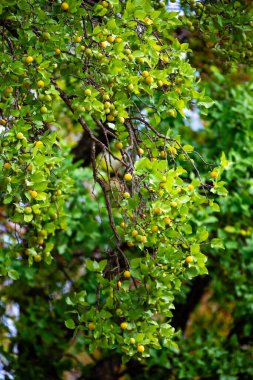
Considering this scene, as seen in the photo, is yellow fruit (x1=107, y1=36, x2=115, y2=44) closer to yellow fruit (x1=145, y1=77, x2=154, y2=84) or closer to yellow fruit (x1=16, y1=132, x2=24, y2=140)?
yellow fruit (x1=145, y1=77, x2=154, y2=84)

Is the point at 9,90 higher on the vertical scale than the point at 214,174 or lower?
higher

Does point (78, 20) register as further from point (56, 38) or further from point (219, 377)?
point (219, 377)

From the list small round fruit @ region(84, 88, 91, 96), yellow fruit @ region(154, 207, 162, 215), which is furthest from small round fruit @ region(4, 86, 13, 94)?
yellow fruit @ region(154, 207, 162, 215)

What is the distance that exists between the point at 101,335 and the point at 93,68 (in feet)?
3.65

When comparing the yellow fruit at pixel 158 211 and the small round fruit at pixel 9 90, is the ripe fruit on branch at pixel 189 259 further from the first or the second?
the small round fruit at pixel 9 90

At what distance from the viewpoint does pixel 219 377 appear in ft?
17.7

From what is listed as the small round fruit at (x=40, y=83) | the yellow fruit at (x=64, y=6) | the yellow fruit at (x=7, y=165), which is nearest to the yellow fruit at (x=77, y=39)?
the yellow fruit at (x=64, y=6)

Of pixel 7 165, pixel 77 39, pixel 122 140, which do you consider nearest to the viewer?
pixel 7 165

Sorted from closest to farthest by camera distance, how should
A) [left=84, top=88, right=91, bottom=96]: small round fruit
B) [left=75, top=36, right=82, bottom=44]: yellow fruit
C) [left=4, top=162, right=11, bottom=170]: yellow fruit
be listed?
[left=4, top=162, right=11, bottom=170]: yellow fruit, [left=84, top=88, right=91, bottom=96]: small round fruit, [left=75, top=36, right=82, bottom=44]: yellow fruit

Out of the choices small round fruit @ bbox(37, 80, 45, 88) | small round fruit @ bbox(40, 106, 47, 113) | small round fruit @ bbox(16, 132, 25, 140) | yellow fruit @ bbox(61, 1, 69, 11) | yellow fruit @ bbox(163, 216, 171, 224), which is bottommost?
yellow fruit @ bbox(163, 216, 171, 224)

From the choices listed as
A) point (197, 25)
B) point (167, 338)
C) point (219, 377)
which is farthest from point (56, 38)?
point (219, 377)

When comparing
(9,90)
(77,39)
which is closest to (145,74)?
(77,39)

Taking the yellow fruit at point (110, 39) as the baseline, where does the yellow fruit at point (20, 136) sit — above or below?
below

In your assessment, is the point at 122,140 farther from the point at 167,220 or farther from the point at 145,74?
the point at 167,220
